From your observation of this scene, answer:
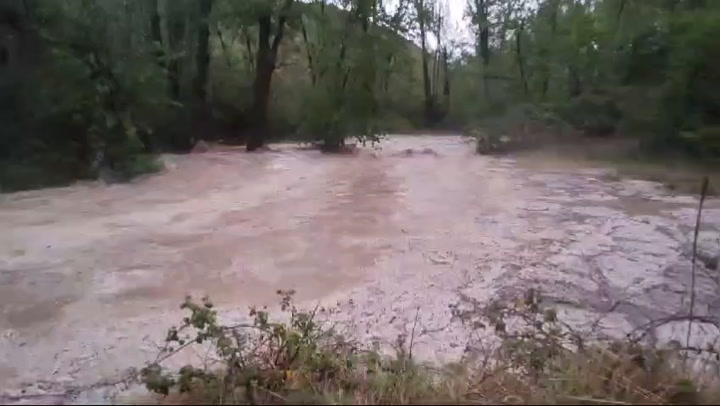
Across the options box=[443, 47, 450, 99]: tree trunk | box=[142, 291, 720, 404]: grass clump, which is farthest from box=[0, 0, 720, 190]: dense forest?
box=[142, 291, 720, 404]: grass clump

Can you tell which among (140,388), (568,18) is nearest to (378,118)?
(568,18)

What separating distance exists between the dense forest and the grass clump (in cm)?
1099

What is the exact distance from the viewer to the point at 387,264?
746 centimetres

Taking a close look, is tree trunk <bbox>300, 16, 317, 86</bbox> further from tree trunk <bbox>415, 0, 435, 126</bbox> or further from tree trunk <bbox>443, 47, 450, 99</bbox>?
tree trunk <bbox>443, 47, 450, 99</bbox>

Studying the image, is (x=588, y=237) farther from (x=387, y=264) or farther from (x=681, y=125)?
(x=681, y=125)

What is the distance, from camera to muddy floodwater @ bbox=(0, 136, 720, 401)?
5426 mm

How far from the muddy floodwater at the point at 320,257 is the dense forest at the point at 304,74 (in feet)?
5.15

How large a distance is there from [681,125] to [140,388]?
14356 mm

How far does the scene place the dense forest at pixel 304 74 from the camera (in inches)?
535

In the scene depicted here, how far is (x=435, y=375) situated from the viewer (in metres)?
3.17

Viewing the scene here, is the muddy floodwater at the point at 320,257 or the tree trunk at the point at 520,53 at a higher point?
the tree trunk at the point at 520,53

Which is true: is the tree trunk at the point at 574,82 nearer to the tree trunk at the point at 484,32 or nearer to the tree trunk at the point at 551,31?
the tree trunk at the point at 551,31

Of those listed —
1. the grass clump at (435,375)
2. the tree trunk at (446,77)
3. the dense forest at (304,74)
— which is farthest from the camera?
the tree trunk at (446,77)

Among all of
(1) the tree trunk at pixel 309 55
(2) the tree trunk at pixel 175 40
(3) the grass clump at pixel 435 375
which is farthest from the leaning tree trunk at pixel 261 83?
(3) the grass clump at pixel 435 375
